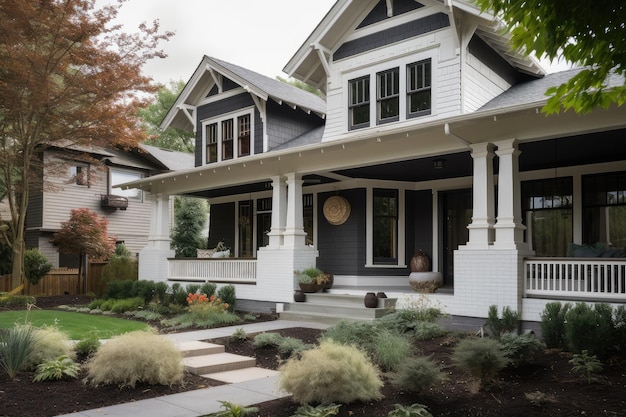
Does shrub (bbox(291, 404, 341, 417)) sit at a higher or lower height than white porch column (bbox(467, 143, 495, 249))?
lower

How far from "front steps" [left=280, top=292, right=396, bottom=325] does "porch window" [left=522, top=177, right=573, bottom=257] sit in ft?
11.7

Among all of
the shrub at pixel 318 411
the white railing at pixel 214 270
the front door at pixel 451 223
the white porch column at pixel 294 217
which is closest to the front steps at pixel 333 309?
the white porch column at pixel 294 217

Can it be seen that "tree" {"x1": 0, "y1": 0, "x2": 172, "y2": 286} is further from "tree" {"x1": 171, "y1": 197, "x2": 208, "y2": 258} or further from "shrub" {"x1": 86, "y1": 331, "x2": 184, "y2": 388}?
"shrub" {"x1": 86, "y1": 331, "x2": 184, "y2": 388}

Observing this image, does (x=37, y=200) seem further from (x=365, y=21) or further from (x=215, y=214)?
(x=365, y=21)

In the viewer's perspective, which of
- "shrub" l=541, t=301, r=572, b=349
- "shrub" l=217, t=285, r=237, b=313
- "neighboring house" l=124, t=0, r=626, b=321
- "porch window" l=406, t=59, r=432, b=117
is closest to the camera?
"shrub" l=541, t=301, r=572, b=349

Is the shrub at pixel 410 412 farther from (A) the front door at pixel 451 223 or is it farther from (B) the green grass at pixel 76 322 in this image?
(A) the front door at pixel 451 223

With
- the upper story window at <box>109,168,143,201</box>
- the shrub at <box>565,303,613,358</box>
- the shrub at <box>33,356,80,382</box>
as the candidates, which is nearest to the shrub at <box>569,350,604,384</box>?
the shrub at <box>565,303,613,358</box>

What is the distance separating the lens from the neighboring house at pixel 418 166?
9.24 m

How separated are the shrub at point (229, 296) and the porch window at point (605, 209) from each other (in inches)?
301

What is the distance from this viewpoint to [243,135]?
16031mm

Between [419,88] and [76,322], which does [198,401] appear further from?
[419,88]

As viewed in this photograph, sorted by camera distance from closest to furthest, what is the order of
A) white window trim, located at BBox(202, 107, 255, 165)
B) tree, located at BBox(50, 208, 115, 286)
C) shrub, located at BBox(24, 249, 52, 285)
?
1. white window trim, located at BBox(202, 107, 255, 165)
2. shrub, located at BBox(24, 249, 52, 285)
3. tree, located at BBox(50, 208, 115, 286)

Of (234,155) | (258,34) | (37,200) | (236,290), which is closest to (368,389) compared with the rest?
(236,290)

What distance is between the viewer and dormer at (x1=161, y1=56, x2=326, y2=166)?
1551 centimetres
